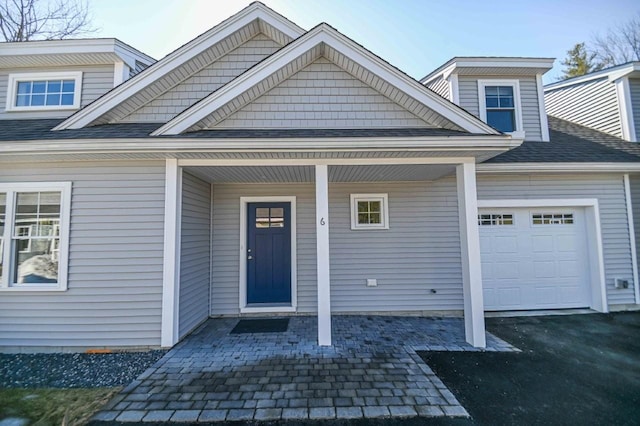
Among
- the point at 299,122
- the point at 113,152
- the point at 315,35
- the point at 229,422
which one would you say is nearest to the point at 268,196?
the point at 299,122

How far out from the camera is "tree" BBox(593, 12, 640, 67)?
12.5 meters

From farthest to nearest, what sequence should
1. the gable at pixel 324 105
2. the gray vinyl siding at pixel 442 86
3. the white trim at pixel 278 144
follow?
the gray vinyl siding at pixel 442 86, the gable at pixel 324 105, the white trim at pixel 278 144

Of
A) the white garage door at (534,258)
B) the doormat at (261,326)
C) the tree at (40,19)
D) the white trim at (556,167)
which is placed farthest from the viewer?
the tree at (40,19)

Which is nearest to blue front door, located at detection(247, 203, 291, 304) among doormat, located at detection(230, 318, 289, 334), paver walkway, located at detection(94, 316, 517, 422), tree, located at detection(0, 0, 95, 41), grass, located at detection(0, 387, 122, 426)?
doormat, located at detection(230, 318, 289, 334)

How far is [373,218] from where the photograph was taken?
18.6 ft

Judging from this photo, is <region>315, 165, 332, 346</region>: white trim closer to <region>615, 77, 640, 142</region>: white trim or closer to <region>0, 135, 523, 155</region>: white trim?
<region>0, 135, 523, 155</region>: white trim

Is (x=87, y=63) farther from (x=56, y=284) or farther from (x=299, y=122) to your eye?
(x=299, y=122)

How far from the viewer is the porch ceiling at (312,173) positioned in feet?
14.7

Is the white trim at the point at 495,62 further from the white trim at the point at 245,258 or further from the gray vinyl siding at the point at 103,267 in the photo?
the gray vinyl siding at the point at 103,267

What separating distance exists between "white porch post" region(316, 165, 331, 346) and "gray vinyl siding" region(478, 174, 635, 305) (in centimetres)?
355

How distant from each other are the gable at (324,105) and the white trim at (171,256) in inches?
55.2

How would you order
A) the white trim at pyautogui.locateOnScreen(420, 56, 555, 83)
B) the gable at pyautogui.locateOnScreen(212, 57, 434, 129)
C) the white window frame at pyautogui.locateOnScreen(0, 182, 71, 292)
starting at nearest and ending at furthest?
the white window frame at pyautogui.locateOnScreen(0, 182, 71, 292) < the gable at pyautogui.locateOnScreen(212, 57, 434, 129) < the white trim at pyautogui.locateOnScreen(420, 56, 555, 83)

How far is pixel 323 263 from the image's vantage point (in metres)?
4.04

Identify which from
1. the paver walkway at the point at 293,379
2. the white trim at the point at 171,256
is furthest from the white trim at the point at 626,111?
the white trim at the point at 171,256
